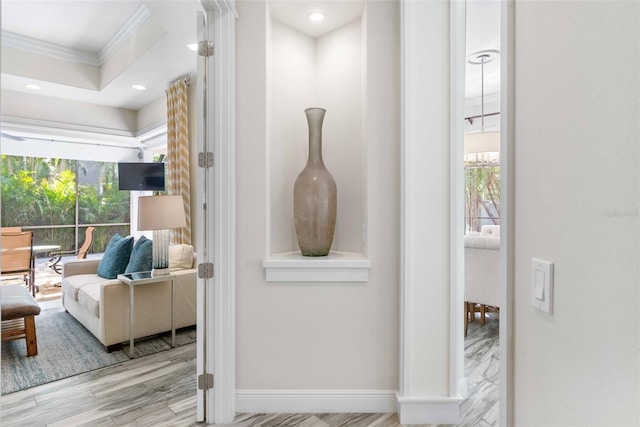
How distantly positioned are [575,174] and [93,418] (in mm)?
2636

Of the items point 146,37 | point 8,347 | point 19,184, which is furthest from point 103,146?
point 19,184

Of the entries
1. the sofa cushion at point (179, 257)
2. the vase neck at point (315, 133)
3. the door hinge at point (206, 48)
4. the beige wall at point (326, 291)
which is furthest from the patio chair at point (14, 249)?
the sofa cushion at point (179, 257)

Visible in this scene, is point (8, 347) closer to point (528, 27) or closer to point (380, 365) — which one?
point (380, 365)

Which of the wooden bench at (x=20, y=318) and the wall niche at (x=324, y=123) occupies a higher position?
the wall niche at (x=324, y=123)

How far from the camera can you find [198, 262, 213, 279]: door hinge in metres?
2.03

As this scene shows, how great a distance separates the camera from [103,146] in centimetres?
565

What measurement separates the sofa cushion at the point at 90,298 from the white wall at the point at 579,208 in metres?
3.34

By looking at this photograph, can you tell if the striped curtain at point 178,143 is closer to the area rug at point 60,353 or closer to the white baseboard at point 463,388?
the area rug at point 60,353

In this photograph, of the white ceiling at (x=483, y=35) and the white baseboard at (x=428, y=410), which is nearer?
the white baseboard at (x=428, y=410)

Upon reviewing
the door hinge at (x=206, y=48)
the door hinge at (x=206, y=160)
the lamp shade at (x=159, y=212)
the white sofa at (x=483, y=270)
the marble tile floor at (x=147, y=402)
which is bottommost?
the marble tile floor at (x=147, y=402)

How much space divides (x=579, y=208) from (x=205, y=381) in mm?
1978

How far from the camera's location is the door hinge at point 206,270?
2027 mm

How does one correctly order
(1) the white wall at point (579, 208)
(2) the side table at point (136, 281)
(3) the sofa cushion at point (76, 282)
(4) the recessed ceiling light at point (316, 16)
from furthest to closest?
(3) the sofa cushion at point (76, 282) → (2) the side table at point (136, 281) → (4) the recessed ceiling light at point (316, 16) → (1) the white wall at point (579, 208)

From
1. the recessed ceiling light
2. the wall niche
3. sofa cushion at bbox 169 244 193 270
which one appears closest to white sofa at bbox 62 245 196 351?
sofa cushion at bbox 169 244 193 270
